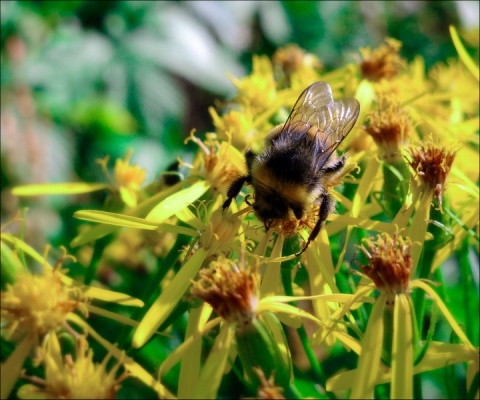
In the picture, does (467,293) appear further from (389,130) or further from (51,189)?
(51,189)

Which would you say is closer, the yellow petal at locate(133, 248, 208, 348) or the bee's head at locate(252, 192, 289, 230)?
the yellow petal at locate(133, 248, 208, 348)

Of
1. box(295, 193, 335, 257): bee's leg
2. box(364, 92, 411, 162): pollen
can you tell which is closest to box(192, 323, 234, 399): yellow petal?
box(295, 193, 335, 257): bee's leg

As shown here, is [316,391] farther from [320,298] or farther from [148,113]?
[148,113]

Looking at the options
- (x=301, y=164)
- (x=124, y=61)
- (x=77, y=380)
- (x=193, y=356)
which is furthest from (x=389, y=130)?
(x=124, y=61)

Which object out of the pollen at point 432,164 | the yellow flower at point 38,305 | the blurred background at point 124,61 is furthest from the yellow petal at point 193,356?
the blurred background at point 124,61

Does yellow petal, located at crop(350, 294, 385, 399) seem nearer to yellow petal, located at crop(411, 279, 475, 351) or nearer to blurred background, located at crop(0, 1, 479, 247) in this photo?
yellow petal, located at crop(411, 279, 475, 351)
